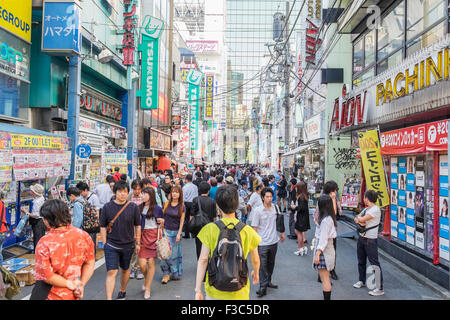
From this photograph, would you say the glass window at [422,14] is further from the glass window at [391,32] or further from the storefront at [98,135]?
the storefront at [98,135]

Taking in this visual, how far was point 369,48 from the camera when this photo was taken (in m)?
13.7

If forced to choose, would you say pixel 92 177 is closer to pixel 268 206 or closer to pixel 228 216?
pixel 268 206

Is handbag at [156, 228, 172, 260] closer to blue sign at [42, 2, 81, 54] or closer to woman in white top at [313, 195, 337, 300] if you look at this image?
woman in white top at [313, 195, 337, 300]

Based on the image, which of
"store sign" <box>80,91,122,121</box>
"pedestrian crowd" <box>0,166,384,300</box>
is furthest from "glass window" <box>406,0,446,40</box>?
"store sign" <box>80,91,122,121</box>

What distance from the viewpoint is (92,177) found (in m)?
13.6

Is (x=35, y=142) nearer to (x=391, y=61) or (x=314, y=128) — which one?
(x=391, y=61)

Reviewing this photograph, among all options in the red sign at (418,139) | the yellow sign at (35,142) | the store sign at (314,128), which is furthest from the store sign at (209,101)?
the red sign at (418,139)

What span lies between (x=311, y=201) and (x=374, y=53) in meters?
7.86

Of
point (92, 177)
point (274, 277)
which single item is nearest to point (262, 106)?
point (92, 177)

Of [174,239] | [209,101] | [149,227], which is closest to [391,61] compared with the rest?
[174,239]

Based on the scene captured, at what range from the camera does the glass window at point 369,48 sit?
518 inches

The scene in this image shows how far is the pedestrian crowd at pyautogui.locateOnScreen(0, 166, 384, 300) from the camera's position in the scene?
3111 millimetres

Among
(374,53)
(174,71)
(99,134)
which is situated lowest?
(99,134)

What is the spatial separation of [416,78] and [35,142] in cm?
868
